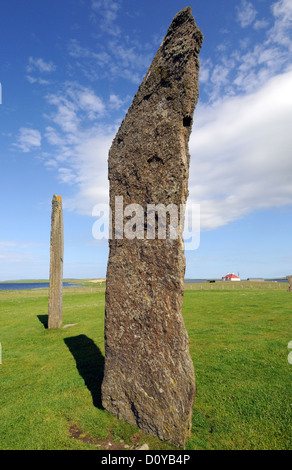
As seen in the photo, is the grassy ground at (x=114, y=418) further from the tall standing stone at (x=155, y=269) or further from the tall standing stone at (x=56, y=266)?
the tall standing stone at (x=56, y=266)

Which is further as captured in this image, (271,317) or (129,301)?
(271,317)

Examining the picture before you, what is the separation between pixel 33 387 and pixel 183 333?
4256 mm

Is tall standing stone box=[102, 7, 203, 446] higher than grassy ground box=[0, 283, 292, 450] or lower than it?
higher

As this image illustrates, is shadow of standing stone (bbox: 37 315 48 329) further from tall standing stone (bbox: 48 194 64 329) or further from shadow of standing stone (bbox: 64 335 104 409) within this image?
shadow of standing stone (bbox: 64 335 104 409)

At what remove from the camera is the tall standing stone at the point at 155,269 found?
174 inches

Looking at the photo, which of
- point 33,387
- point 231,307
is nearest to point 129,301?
point 33,387

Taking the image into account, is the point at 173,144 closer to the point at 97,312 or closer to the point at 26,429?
the point at 26,429

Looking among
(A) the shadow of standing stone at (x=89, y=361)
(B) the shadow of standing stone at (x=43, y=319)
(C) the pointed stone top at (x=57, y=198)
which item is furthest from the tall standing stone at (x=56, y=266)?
(A) the shadow of standing stone at (x=89, y=361)

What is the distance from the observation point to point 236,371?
256 inches

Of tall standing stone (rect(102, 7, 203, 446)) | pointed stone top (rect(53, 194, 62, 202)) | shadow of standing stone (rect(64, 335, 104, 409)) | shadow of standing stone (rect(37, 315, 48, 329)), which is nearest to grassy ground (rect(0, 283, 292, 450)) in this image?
shadow of standing stone (rect(64, 335, 104, 409))

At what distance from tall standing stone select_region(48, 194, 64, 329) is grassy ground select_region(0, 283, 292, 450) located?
3.67 feet

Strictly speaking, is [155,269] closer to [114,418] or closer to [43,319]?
[114,418]

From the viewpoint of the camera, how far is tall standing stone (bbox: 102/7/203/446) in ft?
14.5

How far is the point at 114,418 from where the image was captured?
4.98 meters
